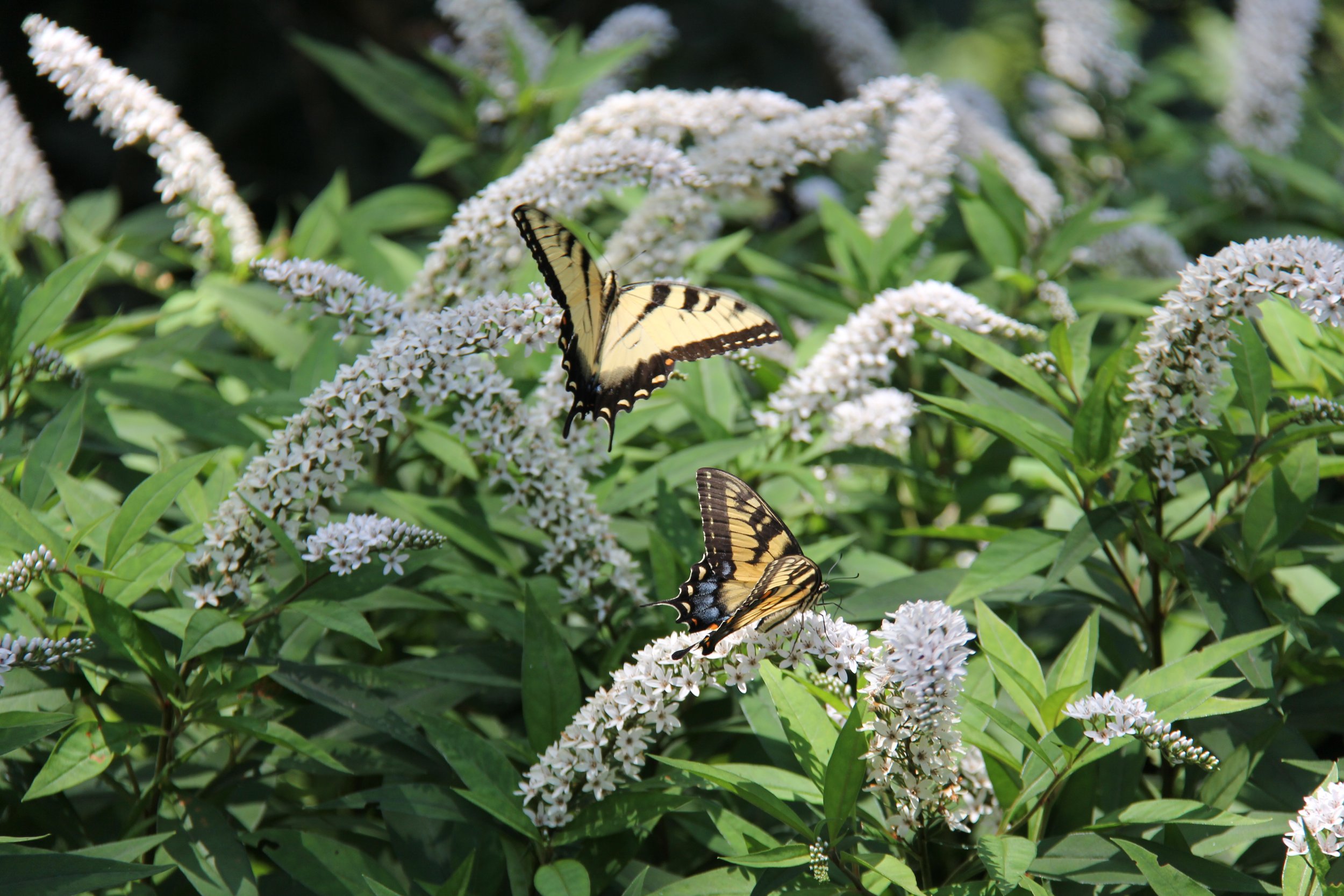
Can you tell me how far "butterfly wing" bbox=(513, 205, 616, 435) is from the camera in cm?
183

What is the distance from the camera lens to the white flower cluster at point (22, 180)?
3.16m

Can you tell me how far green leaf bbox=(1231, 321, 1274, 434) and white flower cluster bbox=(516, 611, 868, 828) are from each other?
34.0 inches

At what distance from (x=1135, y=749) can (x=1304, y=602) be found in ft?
2.36

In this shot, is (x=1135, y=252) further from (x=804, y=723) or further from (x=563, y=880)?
(x=563, y=880)

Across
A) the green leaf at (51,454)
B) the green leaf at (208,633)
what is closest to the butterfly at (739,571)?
the green leaf at (208,633)

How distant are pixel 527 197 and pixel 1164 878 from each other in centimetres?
180

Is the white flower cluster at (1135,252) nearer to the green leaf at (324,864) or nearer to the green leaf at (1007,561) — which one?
the green leaf at (1007,561)

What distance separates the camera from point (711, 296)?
77.8 inches

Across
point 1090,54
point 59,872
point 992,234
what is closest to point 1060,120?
point 1090,54

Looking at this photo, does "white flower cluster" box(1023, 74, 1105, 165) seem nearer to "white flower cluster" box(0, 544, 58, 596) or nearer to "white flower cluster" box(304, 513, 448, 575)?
"white flower cluster" box(304, 513, 448, 575)

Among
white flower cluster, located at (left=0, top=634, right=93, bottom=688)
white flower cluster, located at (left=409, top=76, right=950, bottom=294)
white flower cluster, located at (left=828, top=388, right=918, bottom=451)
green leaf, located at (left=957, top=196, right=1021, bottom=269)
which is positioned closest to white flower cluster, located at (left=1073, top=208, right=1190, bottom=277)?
green leaf, located at (left=957, top=196, right=1021, bottom=269)

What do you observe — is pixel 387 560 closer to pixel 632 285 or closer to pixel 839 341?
pixel 632 285

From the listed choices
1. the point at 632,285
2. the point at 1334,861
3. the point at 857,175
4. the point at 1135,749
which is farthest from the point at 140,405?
the point at 857,175

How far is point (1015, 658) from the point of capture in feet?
5.32
